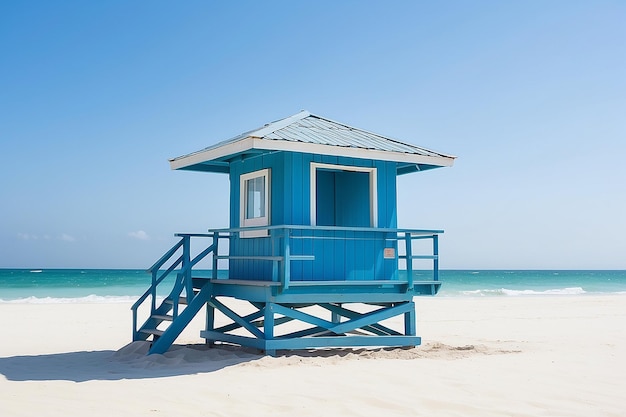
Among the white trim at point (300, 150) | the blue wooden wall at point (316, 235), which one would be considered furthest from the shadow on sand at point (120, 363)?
the white trim at point (300, 150)

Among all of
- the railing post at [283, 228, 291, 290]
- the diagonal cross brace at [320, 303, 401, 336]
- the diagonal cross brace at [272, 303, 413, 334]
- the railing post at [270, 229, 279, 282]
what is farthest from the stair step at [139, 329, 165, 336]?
the diagonal cross brace at [320, 303, 401, 336]

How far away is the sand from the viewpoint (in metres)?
6.59

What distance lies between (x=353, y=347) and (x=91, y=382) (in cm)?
446

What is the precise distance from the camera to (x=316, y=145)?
10.1 m

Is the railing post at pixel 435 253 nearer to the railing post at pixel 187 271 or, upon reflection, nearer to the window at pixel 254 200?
the window at pixel 254 200

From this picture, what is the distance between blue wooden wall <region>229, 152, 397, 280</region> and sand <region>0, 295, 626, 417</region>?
1.29 meters

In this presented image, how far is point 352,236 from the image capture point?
10836mm

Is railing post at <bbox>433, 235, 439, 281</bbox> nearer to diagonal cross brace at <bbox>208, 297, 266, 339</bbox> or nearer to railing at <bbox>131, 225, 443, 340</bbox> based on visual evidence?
railing at <bbox>131, 225, 443, 340</bbox>

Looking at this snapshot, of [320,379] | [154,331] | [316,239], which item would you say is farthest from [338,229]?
[154,331]

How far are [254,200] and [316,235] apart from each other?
143 cm

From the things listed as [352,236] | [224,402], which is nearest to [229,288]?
[352,236]

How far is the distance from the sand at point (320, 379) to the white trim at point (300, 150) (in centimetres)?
303

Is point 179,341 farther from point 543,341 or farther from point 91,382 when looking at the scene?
point 543,341

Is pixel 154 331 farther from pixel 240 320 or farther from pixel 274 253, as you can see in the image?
pixel 274 253
